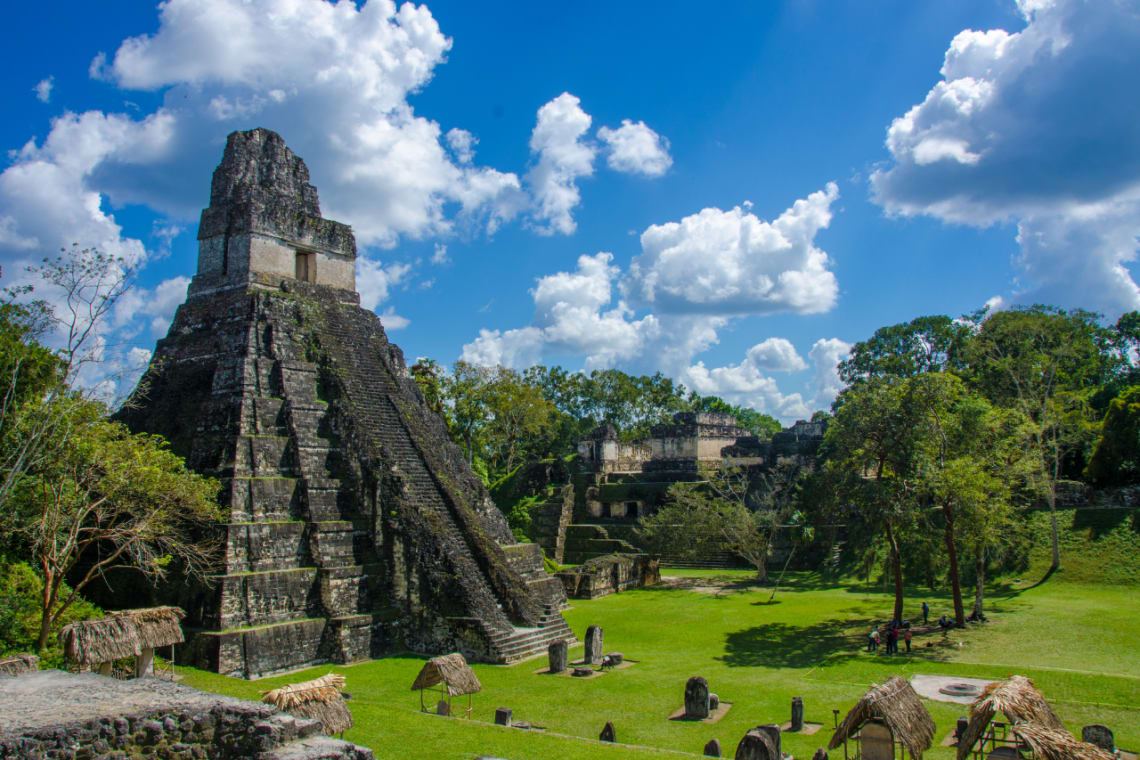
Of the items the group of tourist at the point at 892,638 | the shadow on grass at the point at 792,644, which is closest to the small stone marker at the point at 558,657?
the shadow on grass at the point at 792,644

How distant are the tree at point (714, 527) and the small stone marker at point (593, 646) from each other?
11.7 m

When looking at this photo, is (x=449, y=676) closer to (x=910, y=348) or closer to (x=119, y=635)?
(x=119, y=635)

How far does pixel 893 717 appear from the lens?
8.26 metres

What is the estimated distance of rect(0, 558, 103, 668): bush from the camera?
1130cm

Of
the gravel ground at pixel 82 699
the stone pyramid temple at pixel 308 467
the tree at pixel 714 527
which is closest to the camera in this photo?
the gravel ground at pixel 82 699

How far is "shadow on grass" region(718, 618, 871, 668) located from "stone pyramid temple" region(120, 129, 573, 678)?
381 cm

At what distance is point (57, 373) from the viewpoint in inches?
505

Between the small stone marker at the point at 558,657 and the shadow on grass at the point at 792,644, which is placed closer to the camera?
the small stone marker at the point at 558,657

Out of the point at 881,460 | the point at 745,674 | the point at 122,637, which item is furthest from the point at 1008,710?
the point at 122,637

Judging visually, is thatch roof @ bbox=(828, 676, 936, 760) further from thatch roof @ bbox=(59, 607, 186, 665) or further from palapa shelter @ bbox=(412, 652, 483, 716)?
thatch roof @ bbox=(59, 607, 186, 665)

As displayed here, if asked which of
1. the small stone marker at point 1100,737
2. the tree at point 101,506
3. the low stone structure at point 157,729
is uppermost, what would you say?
the tree at point 101,506

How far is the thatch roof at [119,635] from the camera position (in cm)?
1059

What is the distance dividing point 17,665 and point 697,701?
29.5 feet

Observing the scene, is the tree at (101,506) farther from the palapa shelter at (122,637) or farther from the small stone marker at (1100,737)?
the small stone marker at (1100,737)
